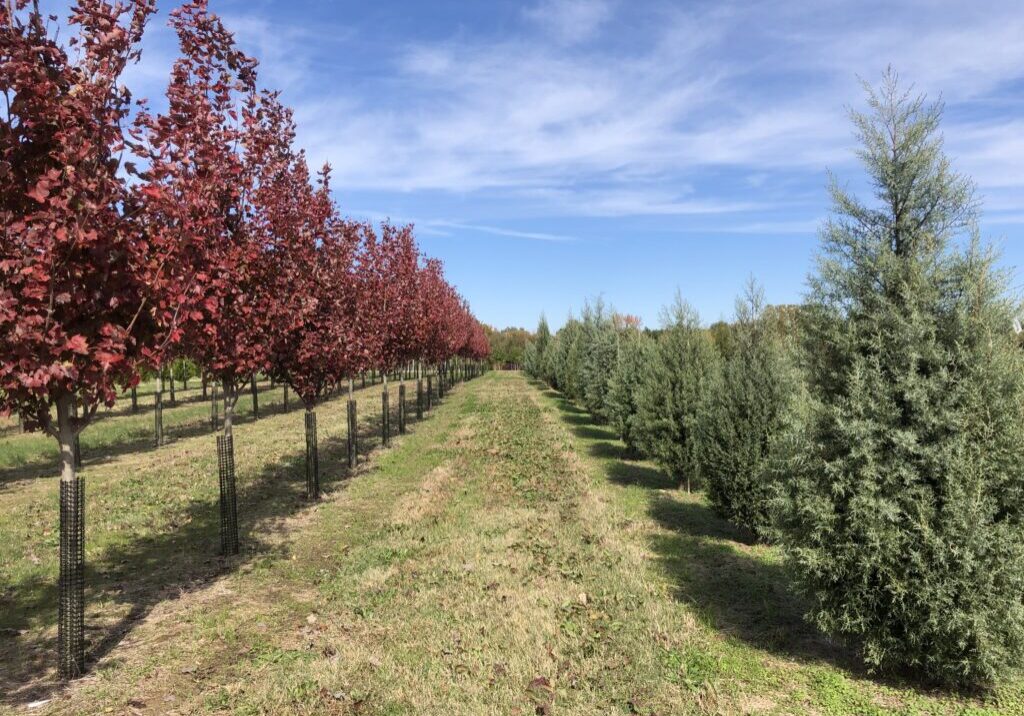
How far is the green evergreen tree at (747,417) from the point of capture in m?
9.16

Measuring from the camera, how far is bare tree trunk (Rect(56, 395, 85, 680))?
5.04 metres

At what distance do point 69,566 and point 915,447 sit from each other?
694 cm

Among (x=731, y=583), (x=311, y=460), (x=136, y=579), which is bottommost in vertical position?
(x=731, y=583)

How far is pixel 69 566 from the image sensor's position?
5125 mm

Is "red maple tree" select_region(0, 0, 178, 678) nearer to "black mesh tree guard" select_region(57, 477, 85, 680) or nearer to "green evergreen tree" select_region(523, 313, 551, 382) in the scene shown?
"black mesh tree guard" select_region(57, 477, 85, 680)

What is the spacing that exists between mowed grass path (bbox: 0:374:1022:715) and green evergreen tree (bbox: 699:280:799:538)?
691mm

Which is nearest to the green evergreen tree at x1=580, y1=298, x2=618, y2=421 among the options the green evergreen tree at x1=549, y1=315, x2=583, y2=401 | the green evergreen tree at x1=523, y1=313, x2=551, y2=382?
the green evergreen tree at x1=549, y1=315, x2=583, y2=401

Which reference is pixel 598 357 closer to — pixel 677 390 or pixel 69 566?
pixel 677 390

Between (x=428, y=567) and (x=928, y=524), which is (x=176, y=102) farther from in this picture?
(x=928, y=524)

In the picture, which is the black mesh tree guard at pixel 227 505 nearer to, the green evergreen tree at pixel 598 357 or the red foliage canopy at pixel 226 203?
the red foliage canopy at pixel 226 203

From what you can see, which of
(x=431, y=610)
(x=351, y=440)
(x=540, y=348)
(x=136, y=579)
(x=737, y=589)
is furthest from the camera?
(x=540, y=348)

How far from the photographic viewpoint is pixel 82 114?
4.74m

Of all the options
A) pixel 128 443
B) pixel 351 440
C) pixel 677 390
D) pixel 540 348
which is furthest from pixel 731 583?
pixel 540 348

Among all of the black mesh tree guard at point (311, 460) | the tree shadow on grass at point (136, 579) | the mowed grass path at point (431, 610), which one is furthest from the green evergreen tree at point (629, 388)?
the tree shadow on grass at point (136, 579)
